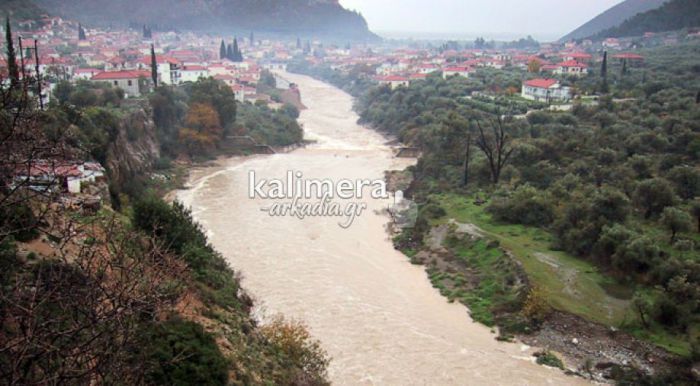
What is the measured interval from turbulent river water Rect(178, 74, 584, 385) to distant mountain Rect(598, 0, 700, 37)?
9656cm

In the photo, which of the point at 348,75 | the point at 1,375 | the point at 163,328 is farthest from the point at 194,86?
the point at 348,75

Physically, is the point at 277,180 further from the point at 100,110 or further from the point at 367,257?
the point at 367,257

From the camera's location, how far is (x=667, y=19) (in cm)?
10862

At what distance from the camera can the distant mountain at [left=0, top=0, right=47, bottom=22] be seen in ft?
239

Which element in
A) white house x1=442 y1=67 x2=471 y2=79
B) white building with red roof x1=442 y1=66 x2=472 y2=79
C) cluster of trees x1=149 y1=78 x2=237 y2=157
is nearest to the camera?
cluster of trees x1=149 y1=78 x2=237 y2=157

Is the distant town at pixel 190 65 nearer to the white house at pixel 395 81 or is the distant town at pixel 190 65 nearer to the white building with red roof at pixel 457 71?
the white building with red roof at pixel 457 71

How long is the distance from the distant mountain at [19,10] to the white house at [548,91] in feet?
203

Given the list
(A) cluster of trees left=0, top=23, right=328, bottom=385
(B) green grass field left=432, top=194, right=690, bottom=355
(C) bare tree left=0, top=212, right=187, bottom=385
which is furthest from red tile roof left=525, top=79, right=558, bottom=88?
(C) bare tree left=0, top=212, right=187, bottom=385

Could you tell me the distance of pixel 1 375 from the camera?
Result: 452 centimetres

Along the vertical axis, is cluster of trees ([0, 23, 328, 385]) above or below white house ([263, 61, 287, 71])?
below

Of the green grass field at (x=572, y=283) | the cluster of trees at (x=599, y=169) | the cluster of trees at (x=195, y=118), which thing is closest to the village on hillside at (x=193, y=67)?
the cluster of trees at (x=195, y=118)

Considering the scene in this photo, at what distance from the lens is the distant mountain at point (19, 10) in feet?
239

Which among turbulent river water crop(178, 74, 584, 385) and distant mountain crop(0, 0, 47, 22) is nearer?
turbulent river water crop(178, 74, 584, 385)

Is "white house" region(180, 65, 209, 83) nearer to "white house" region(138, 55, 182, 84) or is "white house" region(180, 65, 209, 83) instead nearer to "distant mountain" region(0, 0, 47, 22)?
"white house" region(138, 55, 182, 84)
